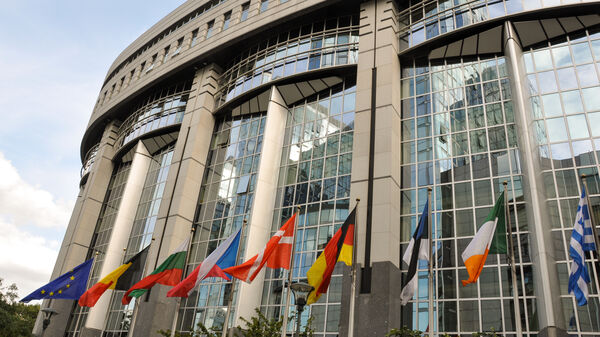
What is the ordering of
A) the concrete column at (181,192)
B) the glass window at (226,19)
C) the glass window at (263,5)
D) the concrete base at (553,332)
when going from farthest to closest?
the glass window at (226,19)
the glass window at (263,5)
the concrete column at (181,192)
the concrete base at (553,332)

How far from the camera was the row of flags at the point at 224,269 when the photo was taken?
17.7 meters

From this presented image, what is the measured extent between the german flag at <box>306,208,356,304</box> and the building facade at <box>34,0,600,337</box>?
5576 mm

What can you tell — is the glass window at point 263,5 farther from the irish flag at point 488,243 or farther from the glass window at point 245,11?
the irish flag at point 488,243

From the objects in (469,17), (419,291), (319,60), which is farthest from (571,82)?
(319,60)

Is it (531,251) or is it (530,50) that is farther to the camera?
(530,50)

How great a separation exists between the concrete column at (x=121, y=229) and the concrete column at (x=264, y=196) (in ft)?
53.5

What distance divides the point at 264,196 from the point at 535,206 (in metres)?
17.2

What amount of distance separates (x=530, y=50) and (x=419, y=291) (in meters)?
15.6

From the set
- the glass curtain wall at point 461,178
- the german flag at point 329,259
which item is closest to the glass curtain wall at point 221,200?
the glass curtain wall at point 461,178

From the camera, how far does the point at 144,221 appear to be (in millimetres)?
41125

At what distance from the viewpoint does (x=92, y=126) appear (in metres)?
53.6

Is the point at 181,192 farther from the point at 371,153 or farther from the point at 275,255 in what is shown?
the point at 275,255

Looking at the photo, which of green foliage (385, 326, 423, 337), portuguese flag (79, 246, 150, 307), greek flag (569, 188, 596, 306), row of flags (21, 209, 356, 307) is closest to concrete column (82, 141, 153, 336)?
row of flags (21, 209, 356, 307)

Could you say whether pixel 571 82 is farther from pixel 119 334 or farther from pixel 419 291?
pixel 119 334
